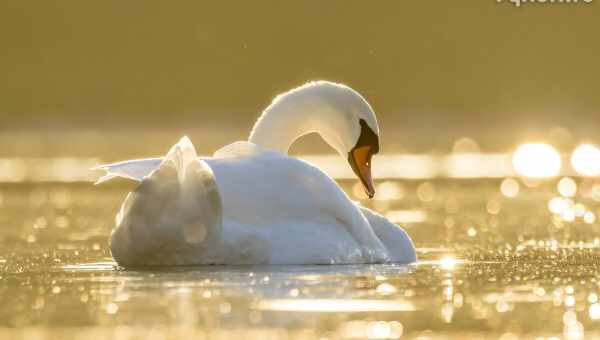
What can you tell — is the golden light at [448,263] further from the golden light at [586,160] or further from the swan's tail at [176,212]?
the golden light at [586,160]

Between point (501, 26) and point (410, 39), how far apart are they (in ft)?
18.3

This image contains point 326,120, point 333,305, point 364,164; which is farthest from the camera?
point 364,164

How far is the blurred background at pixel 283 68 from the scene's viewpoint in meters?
53.4

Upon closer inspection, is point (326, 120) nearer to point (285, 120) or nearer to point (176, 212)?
point (285, 120)

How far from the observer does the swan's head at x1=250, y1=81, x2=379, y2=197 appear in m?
13.9

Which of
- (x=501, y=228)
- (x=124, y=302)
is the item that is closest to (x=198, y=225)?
(x=124, y=302)

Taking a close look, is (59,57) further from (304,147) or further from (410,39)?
(304,147)

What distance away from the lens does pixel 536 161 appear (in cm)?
3466

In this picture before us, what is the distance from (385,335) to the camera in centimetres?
909

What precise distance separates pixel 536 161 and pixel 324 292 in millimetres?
24307

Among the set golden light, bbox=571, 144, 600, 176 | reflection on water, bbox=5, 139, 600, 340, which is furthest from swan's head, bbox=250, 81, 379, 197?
golden light, bbox=571, 144, 600, 176

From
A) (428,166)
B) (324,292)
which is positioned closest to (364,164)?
(324,292)

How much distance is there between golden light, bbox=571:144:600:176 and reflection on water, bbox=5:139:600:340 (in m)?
12.0

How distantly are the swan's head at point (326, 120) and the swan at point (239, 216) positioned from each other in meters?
1.05
